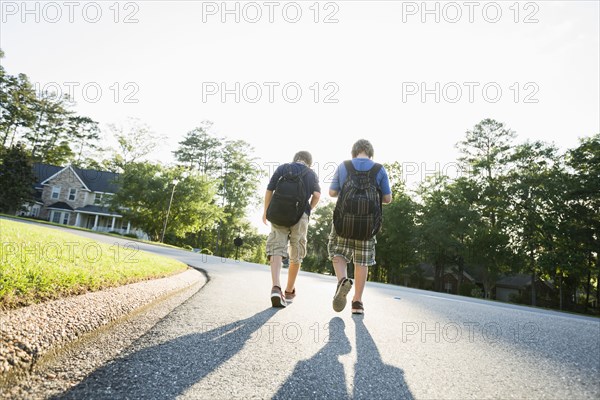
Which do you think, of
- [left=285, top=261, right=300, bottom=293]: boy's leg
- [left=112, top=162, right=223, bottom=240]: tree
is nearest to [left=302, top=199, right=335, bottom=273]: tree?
[left=112, top=162, right=223, bottom=240]: tree

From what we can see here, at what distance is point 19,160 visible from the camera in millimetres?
35844

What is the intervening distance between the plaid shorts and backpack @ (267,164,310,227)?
0.52 metres

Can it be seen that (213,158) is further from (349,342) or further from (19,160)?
(349,342)

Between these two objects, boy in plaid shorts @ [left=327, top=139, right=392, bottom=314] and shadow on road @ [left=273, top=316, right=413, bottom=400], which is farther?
boy in plaid shorts @ [left=327, top=139, right=392, bottom=314]

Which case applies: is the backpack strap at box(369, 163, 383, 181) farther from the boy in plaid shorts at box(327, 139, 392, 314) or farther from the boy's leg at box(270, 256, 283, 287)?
the boy's leg at box(270, 256, 283, 287)

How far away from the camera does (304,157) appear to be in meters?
4.47

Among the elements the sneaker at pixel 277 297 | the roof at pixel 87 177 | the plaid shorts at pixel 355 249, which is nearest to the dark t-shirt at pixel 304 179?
the plaid shorts at pixel 355 249

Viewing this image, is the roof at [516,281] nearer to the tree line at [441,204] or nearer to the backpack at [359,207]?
the tree line at [441,204]

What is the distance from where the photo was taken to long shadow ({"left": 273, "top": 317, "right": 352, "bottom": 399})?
1.66 meters

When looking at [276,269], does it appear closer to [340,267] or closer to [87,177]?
[340,267]

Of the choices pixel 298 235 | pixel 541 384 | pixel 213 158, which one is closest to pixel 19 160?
pixel 213 158

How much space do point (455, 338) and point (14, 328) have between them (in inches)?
136

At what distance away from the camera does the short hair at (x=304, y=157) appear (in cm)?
444

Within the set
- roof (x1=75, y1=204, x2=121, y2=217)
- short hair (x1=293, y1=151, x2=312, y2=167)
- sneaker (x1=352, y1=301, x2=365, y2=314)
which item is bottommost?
sneaker (x1=352, y1=301, x2=365, y2=314)
